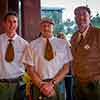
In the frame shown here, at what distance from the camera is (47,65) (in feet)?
13.7

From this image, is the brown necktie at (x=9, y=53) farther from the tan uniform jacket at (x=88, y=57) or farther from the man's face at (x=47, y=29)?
the tan uniform jacket at (x=88, y=57)

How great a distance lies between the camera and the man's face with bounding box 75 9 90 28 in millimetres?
4254

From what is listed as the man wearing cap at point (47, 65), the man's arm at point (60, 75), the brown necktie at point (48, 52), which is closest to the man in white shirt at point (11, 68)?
the man wearing cap at point (47, 65)

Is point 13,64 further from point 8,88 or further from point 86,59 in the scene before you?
point 86,59

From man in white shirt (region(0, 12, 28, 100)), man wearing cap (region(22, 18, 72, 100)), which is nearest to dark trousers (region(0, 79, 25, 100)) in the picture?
man in white shirt (region(0, 12, 28, 100))

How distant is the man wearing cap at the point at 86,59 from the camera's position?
13.9 ft

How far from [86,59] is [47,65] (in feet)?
1.41

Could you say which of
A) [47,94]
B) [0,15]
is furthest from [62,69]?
[0,15]

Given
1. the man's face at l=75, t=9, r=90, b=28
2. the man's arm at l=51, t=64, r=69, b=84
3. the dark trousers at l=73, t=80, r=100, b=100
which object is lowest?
the dark trousers at l=73, t=80, r=100, b=100

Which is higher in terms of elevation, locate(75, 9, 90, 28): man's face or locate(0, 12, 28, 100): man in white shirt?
locate(75, 9, 90, 28): man's face

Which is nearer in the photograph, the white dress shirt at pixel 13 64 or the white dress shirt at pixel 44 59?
the white dress shirt at pixel 44 59

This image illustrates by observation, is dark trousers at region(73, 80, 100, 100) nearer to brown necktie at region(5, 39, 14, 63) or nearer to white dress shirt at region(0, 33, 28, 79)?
white dress shirt at region(0, 33, 28, 79)

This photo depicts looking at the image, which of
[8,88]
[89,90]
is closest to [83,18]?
[89,90]

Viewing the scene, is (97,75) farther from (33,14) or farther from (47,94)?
(33,14)
